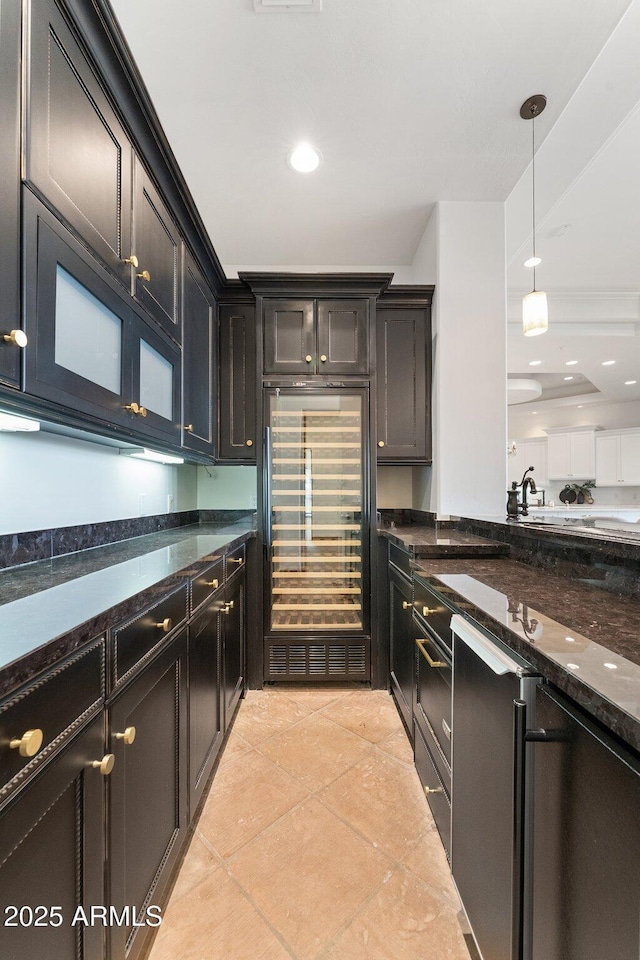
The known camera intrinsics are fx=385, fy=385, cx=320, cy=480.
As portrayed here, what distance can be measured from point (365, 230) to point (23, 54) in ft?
A: 7.27

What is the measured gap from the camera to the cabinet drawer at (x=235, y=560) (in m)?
1.90

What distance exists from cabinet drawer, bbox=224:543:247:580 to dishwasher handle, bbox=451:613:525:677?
1.12 meters

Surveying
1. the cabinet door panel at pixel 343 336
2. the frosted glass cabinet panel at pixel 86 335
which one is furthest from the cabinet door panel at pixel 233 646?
the cabinet door panel at pixel 343 336

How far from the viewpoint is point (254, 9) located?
1.43 metres

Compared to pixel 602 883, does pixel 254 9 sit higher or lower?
higher

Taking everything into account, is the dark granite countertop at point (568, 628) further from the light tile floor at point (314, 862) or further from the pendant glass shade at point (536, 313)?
the pendant glass shade at point (536, 313)

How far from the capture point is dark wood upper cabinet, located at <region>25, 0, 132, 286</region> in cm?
95

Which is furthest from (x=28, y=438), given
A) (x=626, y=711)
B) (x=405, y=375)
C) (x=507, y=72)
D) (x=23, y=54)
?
(x=507, y=72)

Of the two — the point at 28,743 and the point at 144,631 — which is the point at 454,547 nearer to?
the point at 144,631

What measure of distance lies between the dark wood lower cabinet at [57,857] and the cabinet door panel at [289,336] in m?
2.11

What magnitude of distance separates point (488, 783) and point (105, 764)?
0.86m

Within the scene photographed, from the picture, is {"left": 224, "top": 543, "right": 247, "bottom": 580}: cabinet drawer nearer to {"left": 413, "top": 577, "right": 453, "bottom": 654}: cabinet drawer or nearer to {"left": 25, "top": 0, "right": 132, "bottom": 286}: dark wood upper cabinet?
{"left": 413, "top": 577, "right": 453, "bottom": 654}: cabinet drawer

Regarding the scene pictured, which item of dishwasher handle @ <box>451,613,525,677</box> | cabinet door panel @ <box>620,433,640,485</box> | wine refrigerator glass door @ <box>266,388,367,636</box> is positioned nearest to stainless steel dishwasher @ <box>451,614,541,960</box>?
dishwasher handle @ <box>451,613,525,677</box>

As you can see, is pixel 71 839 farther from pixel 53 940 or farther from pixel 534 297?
pixel 534 297
